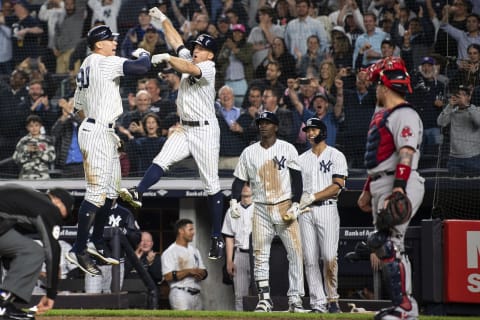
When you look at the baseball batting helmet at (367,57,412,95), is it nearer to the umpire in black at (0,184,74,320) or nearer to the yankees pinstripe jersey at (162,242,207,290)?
the umpire in black at (0,184,74,320)

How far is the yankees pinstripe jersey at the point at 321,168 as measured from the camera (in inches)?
456

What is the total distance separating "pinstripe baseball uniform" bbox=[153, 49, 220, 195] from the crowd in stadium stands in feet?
11.6

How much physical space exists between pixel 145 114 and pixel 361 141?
3.12 m

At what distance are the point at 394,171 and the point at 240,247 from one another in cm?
509

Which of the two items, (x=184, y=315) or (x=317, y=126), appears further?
(x=317, y=126)

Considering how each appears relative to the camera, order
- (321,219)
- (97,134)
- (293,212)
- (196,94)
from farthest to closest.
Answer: (321,219) < (293,212) < (196,94) < (97,134)

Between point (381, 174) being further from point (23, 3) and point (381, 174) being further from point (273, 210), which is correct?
point (23, 3)

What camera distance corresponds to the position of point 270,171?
37.3ft

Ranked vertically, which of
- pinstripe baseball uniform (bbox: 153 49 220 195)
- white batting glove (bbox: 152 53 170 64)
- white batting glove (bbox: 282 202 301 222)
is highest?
white batting glove (bbox: 152 53 170 64)

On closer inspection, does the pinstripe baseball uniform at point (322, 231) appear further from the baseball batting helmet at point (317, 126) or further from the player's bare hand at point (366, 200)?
the player's bare hand at point (366, 200)

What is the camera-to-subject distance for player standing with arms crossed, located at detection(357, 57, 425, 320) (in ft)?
26.2

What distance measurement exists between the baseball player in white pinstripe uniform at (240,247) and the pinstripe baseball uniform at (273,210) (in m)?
1.43

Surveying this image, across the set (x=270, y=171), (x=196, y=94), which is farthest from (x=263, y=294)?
(x=196, y=94)

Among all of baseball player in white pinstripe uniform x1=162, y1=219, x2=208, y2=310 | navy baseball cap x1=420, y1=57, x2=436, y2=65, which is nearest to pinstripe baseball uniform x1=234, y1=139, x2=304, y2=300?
baseball player in white pinstripe uniform x1=162, y1=219, x2=208, y2=310
